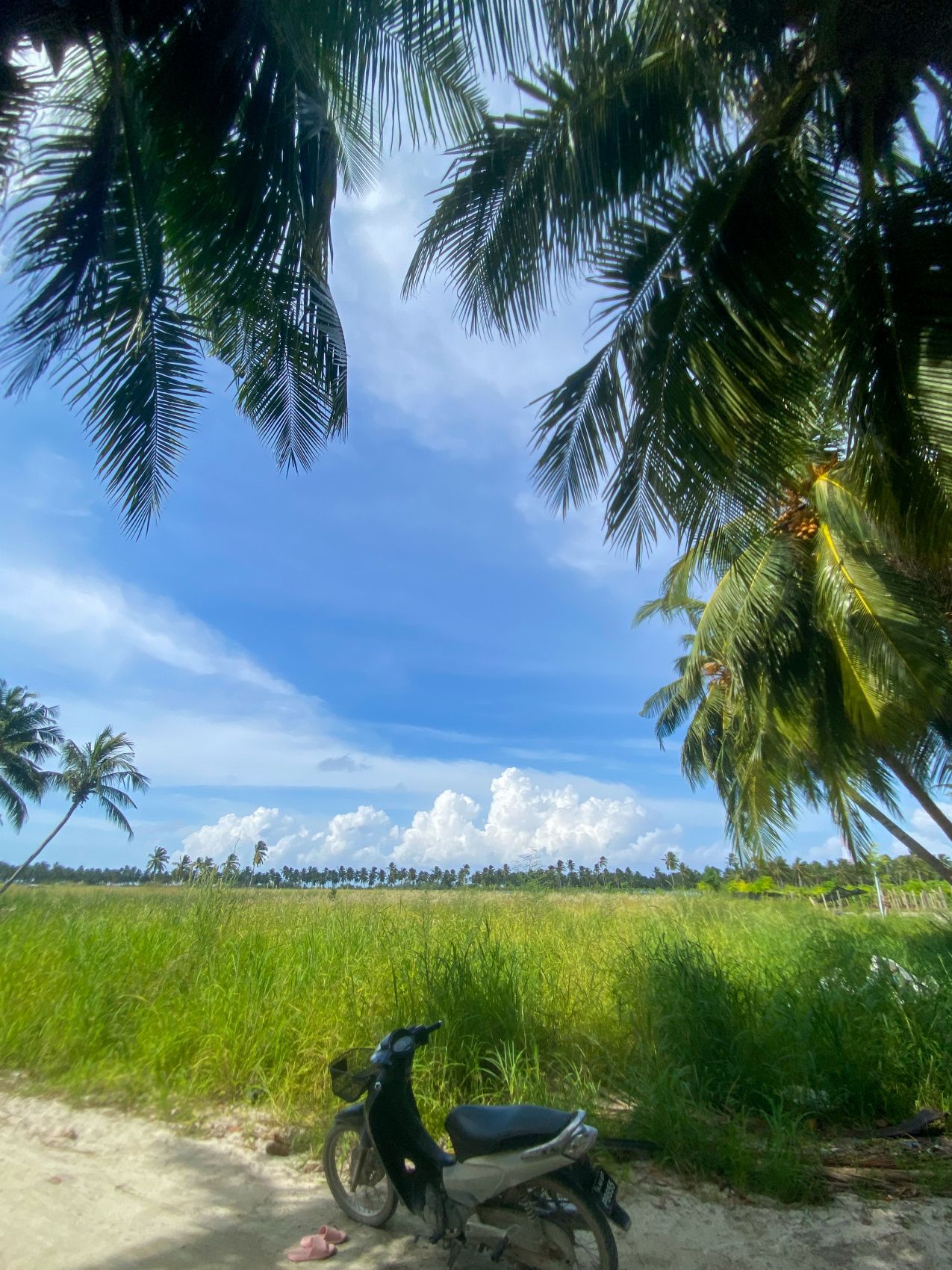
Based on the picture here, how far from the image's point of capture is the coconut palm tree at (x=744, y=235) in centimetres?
405

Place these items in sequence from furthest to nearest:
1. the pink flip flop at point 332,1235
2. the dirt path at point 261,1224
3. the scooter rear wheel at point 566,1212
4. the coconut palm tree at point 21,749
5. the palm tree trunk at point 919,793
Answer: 1. the coconut palm tree at point 21,749
2. the palm tree trunk at point 919,793
3. the pink flip flop at point 332,1235
4. the dirt path at point 261,1224
5. the scooter rear wheel at point 566,1212

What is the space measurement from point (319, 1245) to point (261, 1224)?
34 centimetres

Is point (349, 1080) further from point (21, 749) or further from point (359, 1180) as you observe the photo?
point (21, 749)

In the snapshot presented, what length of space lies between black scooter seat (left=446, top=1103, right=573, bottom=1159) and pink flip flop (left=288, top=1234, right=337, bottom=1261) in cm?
66

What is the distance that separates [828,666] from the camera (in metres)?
8.66

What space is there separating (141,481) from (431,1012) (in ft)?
10.9

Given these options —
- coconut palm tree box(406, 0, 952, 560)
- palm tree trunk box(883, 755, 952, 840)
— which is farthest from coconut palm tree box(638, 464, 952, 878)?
coconut palm tree box(406, 0, 952, 560)

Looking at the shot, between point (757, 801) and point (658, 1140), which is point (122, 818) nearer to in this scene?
point (757, 801)

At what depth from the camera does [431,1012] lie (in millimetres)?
4438

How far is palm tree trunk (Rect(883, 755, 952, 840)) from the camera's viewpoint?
884 centimetres

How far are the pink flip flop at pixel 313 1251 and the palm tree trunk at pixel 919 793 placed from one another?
7.95m

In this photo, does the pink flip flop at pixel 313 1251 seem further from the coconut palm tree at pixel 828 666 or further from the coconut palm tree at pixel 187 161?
the coconut palm tree at pixel 828 666

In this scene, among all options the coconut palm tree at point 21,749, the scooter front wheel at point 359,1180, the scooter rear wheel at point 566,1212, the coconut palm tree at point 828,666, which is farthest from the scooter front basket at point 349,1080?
the coconut palm tree at point 21,749

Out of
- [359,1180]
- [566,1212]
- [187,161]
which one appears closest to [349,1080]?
[359,1180]
